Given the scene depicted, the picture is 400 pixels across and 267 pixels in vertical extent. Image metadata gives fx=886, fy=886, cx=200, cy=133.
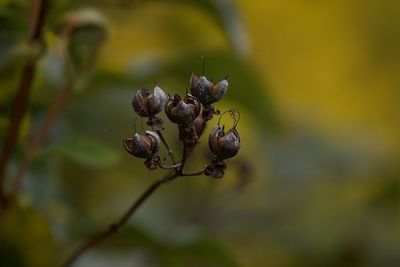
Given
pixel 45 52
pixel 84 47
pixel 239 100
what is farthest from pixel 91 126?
pixel 45 52

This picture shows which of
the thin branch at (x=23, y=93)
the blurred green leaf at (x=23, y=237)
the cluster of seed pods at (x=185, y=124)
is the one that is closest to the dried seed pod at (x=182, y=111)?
the cluster of seed pods at (x=185, y=124)

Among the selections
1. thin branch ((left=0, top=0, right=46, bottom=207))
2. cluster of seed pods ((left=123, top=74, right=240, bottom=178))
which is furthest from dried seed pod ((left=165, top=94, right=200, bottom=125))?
thin branch ((left=0, top=0, right=46, bottom=207))

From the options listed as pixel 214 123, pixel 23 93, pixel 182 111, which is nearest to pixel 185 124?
pixel 182 111

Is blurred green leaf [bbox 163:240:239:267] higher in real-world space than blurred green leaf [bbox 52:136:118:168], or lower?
lower

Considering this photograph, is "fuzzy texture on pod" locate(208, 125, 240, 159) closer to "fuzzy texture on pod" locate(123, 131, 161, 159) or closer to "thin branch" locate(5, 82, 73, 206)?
"fuzzy texture on pod" locate(123, 131, 161, 159)

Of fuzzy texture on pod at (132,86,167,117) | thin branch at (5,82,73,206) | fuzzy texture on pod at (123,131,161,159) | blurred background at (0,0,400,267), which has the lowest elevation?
blurred background at (0,0,400,267)

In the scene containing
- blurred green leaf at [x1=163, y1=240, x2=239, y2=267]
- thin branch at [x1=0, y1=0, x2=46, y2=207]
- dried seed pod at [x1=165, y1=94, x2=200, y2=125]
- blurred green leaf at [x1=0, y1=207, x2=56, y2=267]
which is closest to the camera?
dried seed pod at [x1=165, y1=94, x2=200, y2=125]

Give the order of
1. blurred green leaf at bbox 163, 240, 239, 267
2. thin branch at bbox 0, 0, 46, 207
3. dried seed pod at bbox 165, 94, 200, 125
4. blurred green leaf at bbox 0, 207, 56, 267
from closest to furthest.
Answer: dried seed pod at bbox 165, 94, 200, 125 < thin branch at bbox 0, 0, 46, 207 < blurred green leaf at bbox 0, 207, 56, 267 < blurred green leaf at bbox 163, 240, 239, 267
